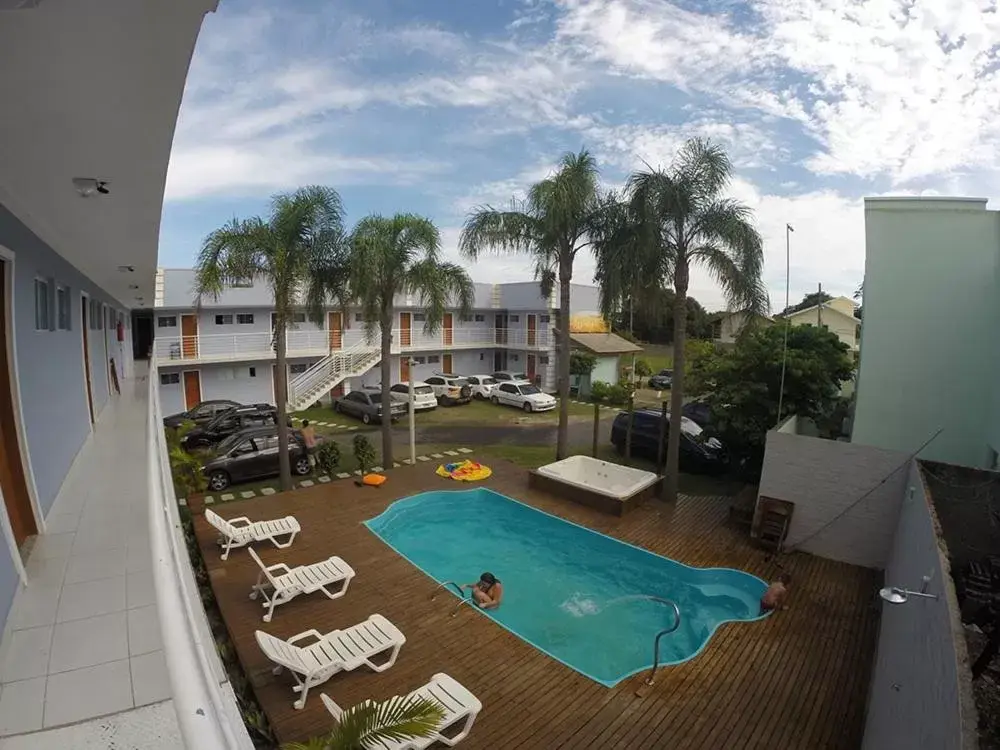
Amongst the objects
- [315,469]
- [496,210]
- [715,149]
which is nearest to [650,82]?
[715,149]

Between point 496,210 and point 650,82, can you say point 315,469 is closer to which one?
point 496,210

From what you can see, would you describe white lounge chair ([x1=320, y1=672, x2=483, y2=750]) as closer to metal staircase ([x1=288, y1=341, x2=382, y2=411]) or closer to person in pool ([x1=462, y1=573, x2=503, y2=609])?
person in pool ([x1=462, y1=573, x2=503, y2=609])

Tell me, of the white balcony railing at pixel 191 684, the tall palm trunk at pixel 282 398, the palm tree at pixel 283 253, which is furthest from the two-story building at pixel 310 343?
the white balcony railing at pixel 191 684

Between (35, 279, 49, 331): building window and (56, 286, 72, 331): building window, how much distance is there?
0.54 m

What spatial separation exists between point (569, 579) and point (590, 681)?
3.44 meters

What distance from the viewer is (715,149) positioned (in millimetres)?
10969

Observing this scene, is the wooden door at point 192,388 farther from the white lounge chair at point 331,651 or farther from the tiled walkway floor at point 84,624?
the white lounge chair at point 331,651

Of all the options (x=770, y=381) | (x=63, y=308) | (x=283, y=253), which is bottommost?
(x=770, y=381)

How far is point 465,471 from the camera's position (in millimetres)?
13516

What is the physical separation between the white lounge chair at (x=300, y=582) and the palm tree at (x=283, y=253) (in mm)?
5038

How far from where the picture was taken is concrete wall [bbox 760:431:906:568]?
29.7 ft

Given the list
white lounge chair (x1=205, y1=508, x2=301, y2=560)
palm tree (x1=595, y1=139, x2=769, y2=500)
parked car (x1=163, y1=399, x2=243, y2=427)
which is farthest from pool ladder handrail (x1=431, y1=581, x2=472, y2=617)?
parked car (x1=163, y1=399, x2=243, y2=427)

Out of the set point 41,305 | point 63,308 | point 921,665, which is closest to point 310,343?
point 63,308

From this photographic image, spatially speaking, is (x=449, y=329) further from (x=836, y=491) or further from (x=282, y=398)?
(x=836, y=491)
